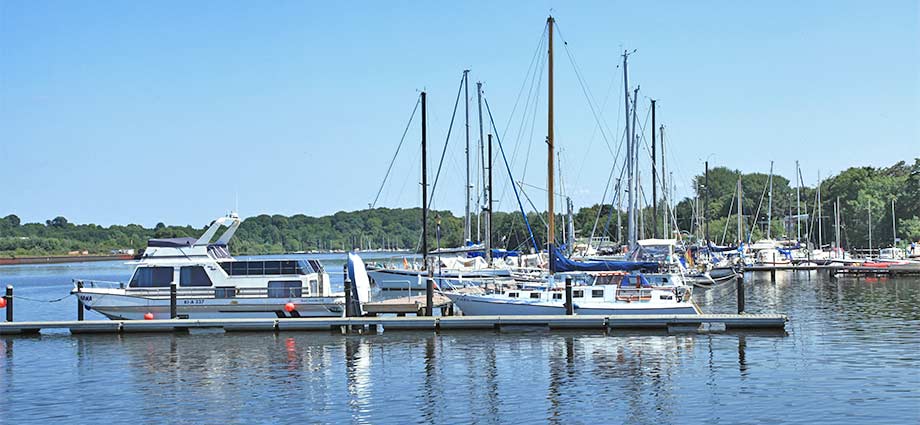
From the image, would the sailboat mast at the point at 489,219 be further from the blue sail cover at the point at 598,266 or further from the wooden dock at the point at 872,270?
the wooden dock at the point at 872,270

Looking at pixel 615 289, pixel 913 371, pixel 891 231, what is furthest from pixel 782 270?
pixel 913 371

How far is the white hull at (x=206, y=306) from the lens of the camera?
39.0m

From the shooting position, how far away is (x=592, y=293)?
37.8m

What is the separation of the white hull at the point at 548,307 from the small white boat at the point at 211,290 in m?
4.74

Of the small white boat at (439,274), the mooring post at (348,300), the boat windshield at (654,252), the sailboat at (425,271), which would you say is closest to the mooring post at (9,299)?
the mooring post at (348,300)

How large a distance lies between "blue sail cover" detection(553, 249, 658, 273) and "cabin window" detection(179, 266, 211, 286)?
45.0 feet

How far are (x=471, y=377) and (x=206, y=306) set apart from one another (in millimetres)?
15448

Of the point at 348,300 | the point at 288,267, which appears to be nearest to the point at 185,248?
the point at 288,267

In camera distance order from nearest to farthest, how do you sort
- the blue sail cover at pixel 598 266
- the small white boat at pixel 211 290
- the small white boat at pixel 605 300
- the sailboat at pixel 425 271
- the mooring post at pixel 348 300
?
the mooring post at pixel 348 300 → the small white boat at pixel 605 300 → the small white boat at pixel 211 290 → the blue sail cover at pixel 598 266 → the sailboat at pixel 425 271

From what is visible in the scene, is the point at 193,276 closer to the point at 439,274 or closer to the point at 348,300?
the point at 348,300

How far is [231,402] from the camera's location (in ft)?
80.0

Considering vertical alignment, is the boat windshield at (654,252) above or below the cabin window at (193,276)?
above

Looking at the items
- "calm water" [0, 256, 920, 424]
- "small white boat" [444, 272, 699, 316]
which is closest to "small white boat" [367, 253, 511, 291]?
"small white boat" [444, 272, 699, 316]

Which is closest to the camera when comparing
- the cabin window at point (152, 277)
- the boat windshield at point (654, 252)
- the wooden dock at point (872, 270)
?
the cabin window at point (152, 277)
